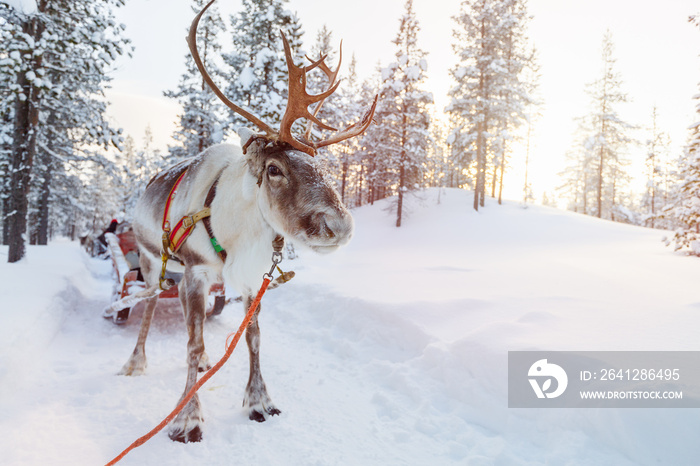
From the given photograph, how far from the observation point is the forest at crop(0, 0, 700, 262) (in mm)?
8391

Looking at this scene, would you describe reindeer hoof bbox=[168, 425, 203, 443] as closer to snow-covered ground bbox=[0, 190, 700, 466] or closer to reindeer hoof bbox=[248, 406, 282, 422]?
snow-covered ground bbox=[0, 190, 700, 466]

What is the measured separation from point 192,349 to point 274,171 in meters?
1.76

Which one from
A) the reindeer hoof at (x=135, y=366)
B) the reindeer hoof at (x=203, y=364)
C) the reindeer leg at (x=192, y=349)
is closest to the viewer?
the reindeer leg at (x=192, y=349)

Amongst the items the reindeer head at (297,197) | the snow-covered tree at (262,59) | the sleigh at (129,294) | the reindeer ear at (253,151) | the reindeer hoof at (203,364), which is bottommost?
the reindeer hoof at (203,364)

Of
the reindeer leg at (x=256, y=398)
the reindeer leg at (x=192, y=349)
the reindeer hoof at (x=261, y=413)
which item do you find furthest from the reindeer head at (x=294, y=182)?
the reindeer hoof at (x=261, y=413)

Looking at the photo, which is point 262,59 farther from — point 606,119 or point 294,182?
point 606,119

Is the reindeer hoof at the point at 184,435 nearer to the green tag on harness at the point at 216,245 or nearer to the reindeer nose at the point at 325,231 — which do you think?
the green tag on harness at the point at 216,245

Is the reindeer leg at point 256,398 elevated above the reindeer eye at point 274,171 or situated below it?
below

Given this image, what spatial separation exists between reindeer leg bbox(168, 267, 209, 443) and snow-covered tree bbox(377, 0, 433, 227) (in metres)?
21.5

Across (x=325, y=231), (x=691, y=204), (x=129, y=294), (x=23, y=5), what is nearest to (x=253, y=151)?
(x=325, y=231)

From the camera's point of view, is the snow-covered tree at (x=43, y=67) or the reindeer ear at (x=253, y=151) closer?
the reindeer ear at (x=253, y=151)

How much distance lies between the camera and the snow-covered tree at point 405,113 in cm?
2412

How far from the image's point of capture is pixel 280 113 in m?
13.5

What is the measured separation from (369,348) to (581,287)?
4.67m
